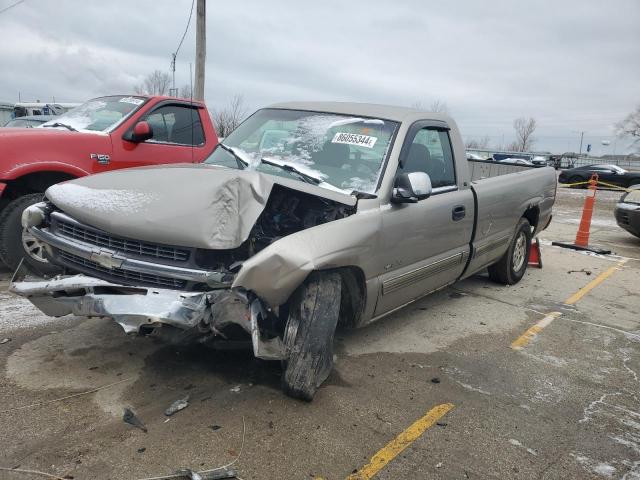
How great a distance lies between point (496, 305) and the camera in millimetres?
5582

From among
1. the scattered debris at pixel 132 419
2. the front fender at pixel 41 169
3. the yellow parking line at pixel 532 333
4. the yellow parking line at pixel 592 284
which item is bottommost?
the scattered debris at pixel 132 419

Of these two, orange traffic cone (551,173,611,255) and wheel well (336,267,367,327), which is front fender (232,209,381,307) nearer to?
wheel well (336,267,367,327)

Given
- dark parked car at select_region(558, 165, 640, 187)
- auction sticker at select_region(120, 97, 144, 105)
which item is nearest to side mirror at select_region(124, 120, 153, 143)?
auction sticker at select_region(120, 97, 144, 105)

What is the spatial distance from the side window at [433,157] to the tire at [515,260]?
1.79m

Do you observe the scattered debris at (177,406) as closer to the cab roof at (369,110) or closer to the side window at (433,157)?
the side window at (433,157)

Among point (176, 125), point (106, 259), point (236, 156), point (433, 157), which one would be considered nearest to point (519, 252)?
point (433, 157)

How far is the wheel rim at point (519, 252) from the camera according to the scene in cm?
628

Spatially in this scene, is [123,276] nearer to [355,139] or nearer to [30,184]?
[355,139]

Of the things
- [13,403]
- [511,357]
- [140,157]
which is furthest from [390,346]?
[140,157]

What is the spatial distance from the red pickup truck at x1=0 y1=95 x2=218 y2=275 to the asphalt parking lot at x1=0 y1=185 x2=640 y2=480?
3.01ft

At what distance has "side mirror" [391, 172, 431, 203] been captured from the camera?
3721mm

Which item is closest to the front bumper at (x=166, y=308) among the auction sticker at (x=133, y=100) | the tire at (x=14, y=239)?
the tire at (x=14, y=239)

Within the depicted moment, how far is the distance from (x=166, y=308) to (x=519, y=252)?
4.96 metres

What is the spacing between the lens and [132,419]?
293cm
